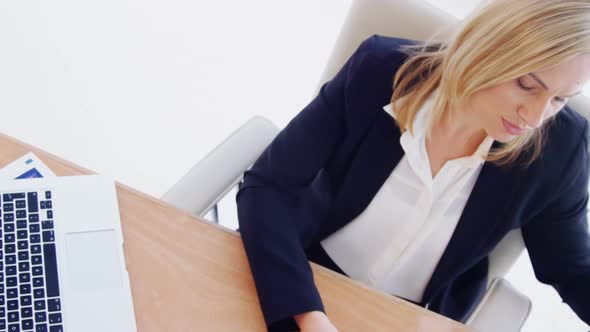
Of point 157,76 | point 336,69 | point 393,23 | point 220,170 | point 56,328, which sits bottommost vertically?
point 157,76

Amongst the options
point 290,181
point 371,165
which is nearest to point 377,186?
point 371,165

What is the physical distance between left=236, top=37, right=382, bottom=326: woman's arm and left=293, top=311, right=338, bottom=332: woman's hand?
0.04 metres

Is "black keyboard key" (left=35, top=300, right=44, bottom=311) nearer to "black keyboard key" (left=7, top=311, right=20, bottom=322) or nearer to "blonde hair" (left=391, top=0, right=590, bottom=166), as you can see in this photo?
"black keyboard key" (left=7, top=311, right=20, bottom=322)

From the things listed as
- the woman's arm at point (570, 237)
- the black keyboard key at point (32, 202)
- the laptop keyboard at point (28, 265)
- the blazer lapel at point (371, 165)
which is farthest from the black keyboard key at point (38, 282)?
the woman's arm at point (570, 237)

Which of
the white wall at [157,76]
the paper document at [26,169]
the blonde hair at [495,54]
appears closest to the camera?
the blonde hair at [495,54]

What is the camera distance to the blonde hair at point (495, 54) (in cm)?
70

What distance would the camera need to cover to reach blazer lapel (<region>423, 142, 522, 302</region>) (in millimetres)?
896

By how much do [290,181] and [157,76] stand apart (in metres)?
1.13

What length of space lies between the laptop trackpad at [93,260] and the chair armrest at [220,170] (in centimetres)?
12

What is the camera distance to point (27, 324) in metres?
0.70

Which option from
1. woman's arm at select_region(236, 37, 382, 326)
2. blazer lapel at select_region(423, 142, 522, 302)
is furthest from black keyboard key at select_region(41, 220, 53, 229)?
blazer lapel at select_region(423, 142, 522, 302)

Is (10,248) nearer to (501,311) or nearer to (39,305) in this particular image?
(39,305)

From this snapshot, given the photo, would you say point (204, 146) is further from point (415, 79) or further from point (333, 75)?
point (415, 79)

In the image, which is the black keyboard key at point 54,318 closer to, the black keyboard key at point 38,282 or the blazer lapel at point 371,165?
the black keyboard key at point 38,282
